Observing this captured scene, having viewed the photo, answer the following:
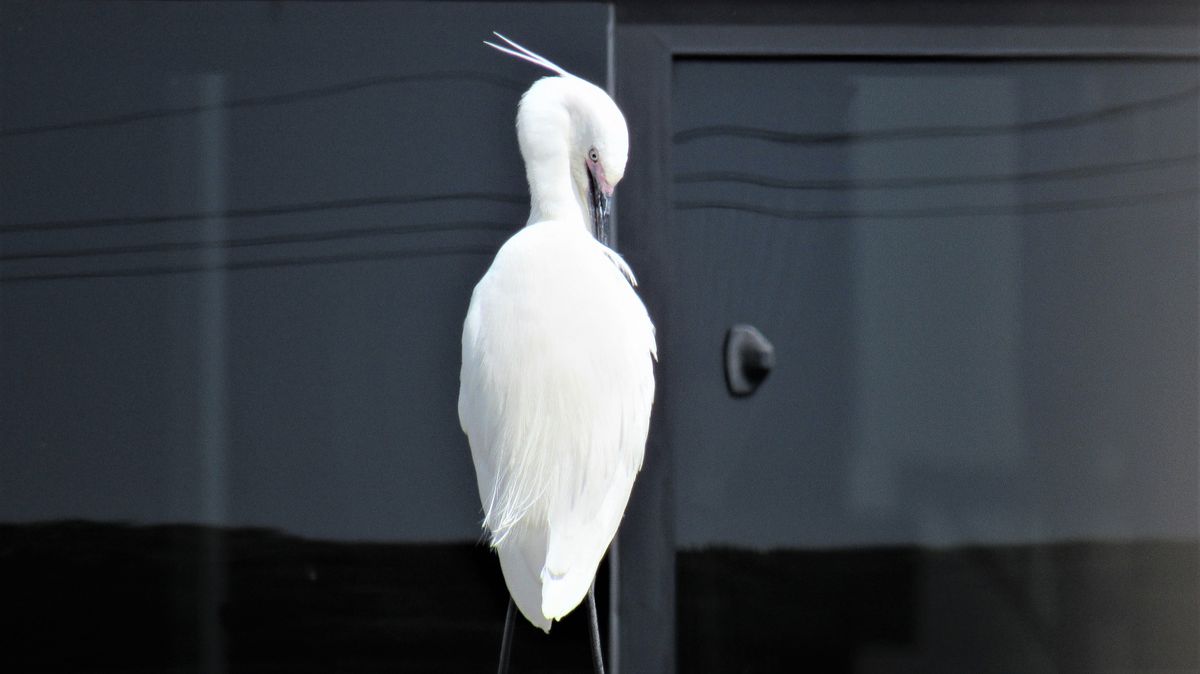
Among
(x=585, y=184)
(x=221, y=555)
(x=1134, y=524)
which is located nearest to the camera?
(x=585, y=184)

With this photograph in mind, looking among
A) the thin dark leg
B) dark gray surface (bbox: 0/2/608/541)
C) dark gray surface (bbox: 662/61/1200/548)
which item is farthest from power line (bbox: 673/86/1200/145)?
the thin dark leg

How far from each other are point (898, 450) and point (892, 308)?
19 centimetres

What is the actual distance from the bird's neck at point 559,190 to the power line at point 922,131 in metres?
0.37

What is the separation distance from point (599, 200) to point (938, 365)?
0.63 m

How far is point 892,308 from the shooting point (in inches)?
67.1

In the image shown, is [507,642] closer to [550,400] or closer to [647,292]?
[550,400]

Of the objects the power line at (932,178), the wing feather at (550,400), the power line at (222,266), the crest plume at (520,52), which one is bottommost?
the wing feather at (550,400)

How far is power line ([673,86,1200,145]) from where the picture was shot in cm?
166

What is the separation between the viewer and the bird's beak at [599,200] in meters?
1.30

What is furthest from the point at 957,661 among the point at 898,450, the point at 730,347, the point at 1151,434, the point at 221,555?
the point at 221,555

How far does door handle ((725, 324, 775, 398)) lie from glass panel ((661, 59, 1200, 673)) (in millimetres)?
15

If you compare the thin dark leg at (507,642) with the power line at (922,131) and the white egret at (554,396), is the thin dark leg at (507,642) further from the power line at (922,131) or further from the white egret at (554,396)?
the power line at (922,131)

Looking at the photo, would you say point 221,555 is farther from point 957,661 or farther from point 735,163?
point 957,661

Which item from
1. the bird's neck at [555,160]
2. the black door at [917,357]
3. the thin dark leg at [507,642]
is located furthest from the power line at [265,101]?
the thin dark leg at [507,642]
